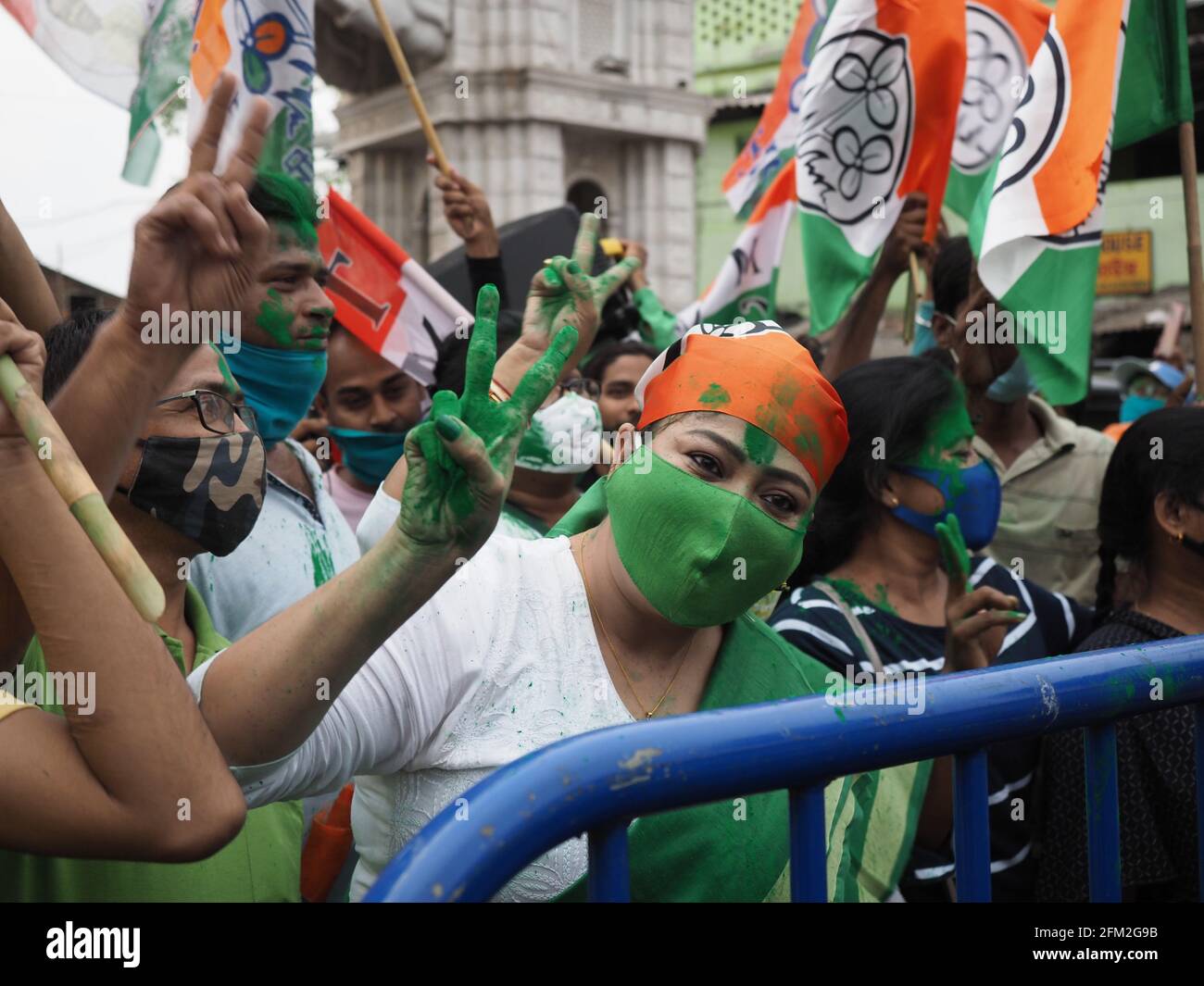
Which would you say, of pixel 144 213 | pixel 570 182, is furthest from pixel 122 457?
pixel 570 182

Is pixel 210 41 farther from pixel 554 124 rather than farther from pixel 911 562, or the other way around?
pixel 554 124

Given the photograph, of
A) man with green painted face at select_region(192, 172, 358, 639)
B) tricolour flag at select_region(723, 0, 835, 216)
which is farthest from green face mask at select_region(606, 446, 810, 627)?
tricolour flag at select_region(723, 0, 835, 216)

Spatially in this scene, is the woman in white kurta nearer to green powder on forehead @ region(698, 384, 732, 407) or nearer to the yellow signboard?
green powder on forehead @ region(698, 384, 732, 407)

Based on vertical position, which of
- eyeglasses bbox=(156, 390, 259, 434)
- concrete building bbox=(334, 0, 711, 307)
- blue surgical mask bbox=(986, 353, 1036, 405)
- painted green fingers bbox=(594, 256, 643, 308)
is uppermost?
concrete building bbox=(334, 0, 711, 307)

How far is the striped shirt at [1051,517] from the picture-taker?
383 cm

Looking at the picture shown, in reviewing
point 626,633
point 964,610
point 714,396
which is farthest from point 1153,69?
point 626,633

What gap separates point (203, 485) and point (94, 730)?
73 cm

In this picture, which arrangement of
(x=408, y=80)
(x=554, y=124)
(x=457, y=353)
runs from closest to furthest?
(x=457, y=353)
(x=408, y=80)
(x=554, y=124)

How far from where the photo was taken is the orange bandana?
1.96 m

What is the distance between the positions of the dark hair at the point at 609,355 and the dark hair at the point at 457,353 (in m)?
0.85

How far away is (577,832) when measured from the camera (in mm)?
1151

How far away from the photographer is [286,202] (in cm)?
298

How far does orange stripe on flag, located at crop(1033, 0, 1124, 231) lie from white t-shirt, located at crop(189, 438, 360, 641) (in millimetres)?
1974
